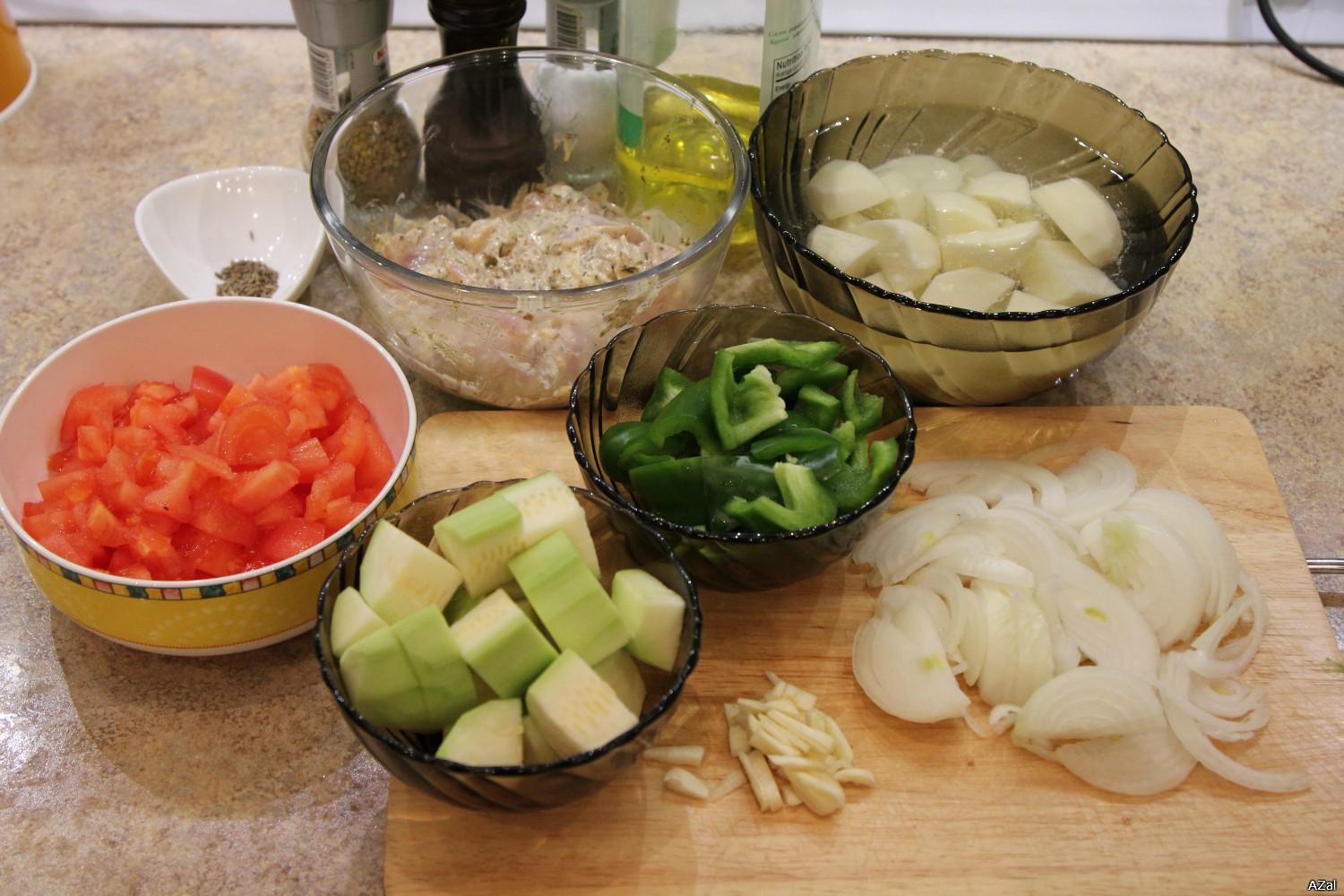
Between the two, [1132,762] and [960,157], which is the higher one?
[960,157]

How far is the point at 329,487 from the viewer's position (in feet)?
4.00

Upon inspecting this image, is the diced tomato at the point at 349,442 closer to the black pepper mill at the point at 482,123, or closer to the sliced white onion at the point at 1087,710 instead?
the black pepper mill at the point at 482,123

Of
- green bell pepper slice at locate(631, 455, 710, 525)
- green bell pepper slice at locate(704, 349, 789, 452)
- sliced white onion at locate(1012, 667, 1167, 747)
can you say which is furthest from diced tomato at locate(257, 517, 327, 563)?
sliced white onion at locate(1012, 667, 1167, 747)

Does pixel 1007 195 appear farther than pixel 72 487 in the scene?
Yes

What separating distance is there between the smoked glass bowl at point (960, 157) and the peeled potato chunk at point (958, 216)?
164 mm

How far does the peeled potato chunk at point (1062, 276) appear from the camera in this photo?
4.63 feet

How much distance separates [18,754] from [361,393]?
542 mm

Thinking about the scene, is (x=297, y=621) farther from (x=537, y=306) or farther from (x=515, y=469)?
(x=537, y=306)

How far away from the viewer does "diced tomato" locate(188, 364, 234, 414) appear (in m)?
1.34

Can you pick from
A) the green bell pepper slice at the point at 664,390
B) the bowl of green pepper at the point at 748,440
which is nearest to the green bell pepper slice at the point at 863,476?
the bowl of green pepper at the point at 748,440

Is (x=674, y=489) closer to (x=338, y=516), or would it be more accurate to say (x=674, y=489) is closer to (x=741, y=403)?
(x=741, y=403)

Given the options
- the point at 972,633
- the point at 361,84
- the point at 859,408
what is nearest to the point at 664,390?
the point at 859,408

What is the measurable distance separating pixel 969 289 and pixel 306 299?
0.97m

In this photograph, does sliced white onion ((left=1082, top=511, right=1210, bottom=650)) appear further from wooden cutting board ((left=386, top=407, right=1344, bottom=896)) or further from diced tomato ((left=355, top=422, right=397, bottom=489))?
diced tomato ((left=355, top=422, right=397, bottom=489))
